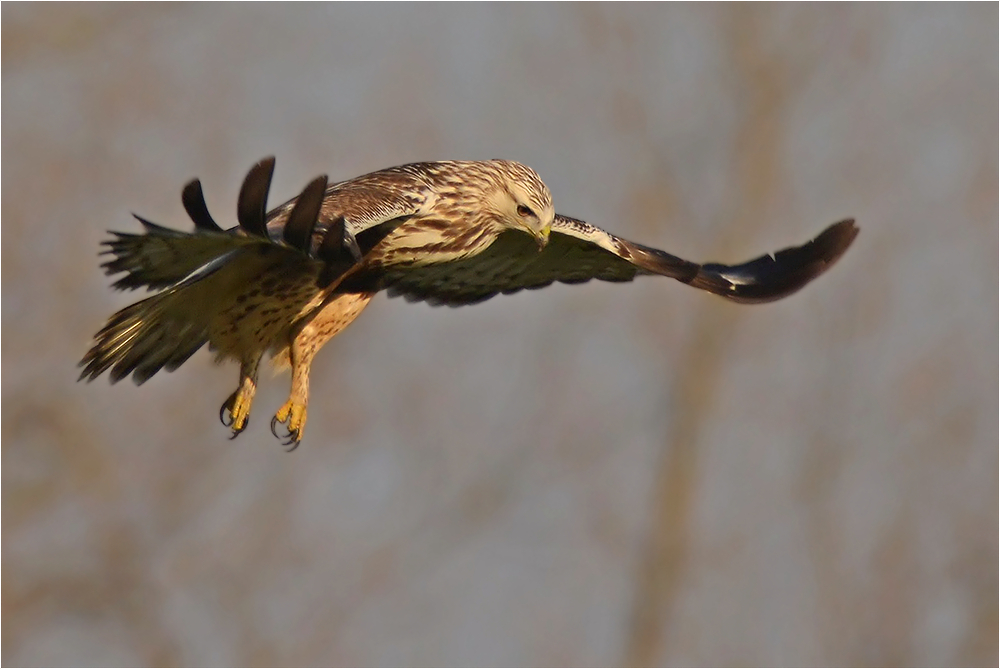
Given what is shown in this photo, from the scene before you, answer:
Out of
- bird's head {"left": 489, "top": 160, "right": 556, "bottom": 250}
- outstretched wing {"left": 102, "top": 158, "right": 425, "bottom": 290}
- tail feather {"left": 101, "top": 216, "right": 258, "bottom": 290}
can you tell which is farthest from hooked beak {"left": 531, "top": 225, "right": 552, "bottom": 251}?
tail feather {"left": 101, "top": 216, "right": 258, "bottom": 290}

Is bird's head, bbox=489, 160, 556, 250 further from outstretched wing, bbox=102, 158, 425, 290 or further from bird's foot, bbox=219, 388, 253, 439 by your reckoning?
bird's foot, bbox=219, 388, 253, 439

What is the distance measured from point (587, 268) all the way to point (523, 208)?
1.05 metres

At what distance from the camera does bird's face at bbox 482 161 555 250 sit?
8.50 meters

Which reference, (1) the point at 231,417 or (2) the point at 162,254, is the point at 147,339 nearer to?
(1) the point at 231,417

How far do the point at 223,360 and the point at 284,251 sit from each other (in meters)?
0.98

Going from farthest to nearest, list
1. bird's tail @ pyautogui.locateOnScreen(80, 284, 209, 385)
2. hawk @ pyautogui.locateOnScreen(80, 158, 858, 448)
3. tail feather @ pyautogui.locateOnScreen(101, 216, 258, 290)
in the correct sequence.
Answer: bird's tail @ pyautogui.locateOnScreen(80, 284, 209, 385) → hawk @ pyautogui.locateOnScreen(80, 158, 858, 448) → tail feather @ pyautogui.locateOnScreen(101, 216, 258, 290)

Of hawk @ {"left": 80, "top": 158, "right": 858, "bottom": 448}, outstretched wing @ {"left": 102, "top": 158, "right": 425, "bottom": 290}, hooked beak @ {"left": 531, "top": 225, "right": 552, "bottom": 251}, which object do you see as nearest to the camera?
outstretched wing @ {"left": 102, "top": 158, "right": 425, "bottom": 290}

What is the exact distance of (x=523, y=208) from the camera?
27.9 ft

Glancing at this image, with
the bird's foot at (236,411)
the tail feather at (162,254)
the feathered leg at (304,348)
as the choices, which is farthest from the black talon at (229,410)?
the tail feather at (162,254)

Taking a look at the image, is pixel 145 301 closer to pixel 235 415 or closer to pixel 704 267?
pixel 235 415

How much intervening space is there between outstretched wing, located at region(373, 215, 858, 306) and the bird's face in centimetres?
34

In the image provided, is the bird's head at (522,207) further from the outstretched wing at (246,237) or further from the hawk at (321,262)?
the outstretched wing at (246,237)

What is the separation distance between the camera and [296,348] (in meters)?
8.26

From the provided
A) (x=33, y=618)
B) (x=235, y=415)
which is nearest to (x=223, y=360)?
(x=235, y=415)
